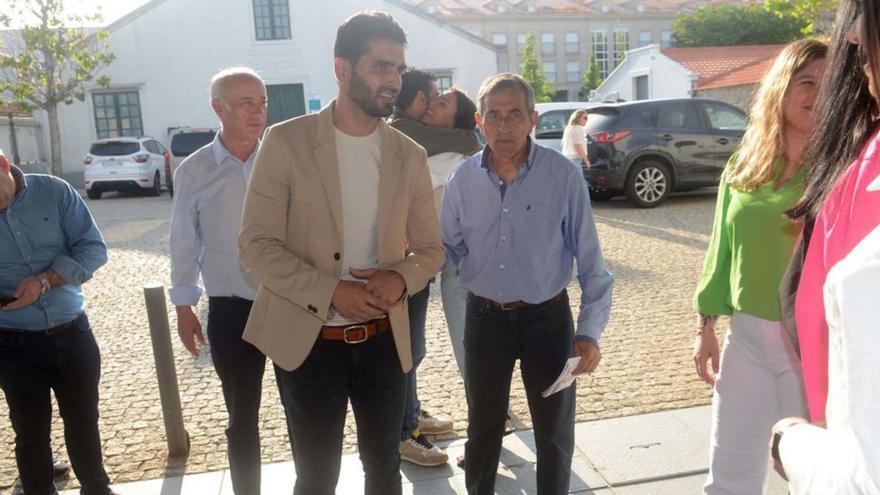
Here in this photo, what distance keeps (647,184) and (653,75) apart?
24680 millimetres

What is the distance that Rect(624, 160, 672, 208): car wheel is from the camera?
12.0 metres

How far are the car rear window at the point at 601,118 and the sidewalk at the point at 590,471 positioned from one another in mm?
8779

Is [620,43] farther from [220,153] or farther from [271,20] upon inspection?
[220,153]

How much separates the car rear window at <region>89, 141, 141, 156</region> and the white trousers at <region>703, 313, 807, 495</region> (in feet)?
64.2

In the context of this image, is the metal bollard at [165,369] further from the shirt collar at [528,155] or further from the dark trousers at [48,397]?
the shirt collar at [528,155]

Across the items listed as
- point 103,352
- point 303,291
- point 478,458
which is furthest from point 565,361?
point 103,352

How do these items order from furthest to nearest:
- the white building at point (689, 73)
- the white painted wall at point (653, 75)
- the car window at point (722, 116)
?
the white painted wall at point (653, 75)
the white building at point (689, 73)
the car window at point (722, 116)

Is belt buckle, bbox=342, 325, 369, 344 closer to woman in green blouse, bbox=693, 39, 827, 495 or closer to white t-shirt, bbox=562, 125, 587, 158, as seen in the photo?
woman in green blouse, bbox=693, 39, 827, 495

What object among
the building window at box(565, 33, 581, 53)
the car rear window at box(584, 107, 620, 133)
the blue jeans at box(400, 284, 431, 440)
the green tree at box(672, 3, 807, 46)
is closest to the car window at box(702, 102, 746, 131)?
the car rear window at box(584, 107, 620, 133)

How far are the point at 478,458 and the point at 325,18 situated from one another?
2726 centimetres

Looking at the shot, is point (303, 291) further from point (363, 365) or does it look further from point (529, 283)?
point (529, 283)

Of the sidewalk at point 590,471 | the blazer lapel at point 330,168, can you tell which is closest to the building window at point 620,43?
the sidewalk at point 590,471

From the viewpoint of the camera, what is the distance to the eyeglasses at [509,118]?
108 inches

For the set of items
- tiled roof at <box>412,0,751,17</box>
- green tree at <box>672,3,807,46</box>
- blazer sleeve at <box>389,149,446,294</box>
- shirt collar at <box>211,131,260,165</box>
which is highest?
tiled roof at <box>412,0,751,17</box>
